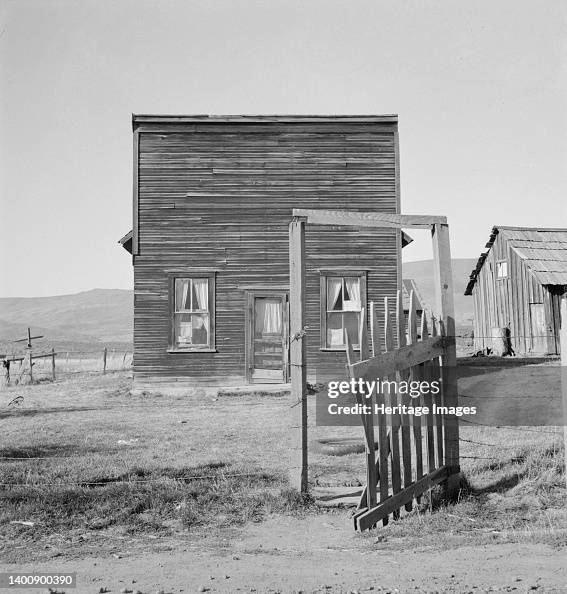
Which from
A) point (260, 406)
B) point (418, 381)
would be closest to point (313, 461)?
point (418, 381)

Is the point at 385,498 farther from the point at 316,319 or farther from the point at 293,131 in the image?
the point at 293,131

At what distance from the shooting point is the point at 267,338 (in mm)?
18672

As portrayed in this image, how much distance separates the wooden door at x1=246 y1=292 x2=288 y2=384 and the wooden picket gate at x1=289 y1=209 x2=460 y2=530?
1163cm

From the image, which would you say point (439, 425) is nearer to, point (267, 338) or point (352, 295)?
point (352, 295)

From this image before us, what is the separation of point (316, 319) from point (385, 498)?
1270 cm

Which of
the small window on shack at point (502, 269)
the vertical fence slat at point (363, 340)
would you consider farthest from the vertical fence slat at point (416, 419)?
the small window on shack at point (502, 269)

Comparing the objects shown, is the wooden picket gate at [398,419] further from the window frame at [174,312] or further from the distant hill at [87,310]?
the distant hill at [87,310]

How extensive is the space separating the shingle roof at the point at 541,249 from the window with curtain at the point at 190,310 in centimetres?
1462

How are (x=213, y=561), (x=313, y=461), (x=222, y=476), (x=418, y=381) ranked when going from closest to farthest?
(x=213, y=561) → (x=418, y=381) → (x=222, y=476) → (x=313, y=461)

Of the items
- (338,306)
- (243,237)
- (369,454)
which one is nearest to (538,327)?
(338,306)

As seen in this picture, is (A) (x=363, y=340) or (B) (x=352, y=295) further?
(B) (x=352, y=295)

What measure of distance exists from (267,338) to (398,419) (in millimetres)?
12695

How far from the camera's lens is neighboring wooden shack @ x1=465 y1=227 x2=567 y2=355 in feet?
91.2

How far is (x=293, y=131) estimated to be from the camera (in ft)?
60.9
